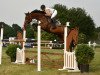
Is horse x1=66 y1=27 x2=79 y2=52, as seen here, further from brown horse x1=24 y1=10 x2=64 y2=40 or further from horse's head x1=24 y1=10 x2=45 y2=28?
horse's head x1=24 y1=10 x2=45 y2=28

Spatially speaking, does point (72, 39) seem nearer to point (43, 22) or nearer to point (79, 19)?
point (43, 22)

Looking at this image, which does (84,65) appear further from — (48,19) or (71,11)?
(71,11)

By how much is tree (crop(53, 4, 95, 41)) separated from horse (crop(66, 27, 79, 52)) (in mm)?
63924

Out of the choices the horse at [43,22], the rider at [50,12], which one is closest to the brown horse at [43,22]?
the horse at [43,22]


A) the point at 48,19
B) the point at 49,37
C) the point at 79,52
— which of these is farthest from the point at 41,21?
the point at 49,37

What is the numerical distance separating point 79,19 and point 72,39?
66859 mm

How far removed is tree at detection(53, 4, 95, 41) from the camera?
259 feet

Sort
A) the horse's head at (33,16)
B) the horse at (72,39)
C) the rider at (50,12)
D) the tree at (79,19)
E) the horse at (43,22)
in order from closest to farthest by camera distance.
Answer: the horse at (72,39), the rider at (50,12), the horse at (43,22), the horse's head at (33,16), the tree at (79,19)

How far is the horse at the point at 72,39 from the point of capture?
42.9 feet

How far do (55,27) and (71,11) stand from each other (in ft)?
229

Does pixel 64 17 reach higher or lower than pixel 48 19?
higher

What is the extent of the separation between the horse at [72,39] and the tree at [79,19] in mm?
63924

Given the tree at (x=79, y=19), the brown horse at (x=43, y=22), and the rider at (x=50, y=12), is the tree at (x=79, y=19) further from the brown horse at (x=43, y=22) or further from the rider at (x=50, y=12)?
the rider at (x=50, y=12)

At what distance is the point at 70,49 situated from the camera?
13609mm
